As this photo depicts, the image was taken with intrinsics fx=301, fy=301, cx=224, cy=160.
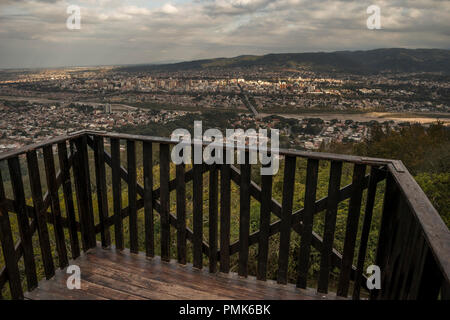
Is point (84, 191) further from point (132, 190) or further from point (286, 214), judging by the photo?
point (286, 214)

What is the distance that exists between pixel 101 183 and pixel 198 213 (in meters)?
0.93

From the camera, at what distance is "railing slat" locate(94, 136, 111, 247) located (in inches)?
100

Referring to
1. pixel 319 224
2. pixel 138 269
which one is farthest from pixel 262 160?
pixel 319 224

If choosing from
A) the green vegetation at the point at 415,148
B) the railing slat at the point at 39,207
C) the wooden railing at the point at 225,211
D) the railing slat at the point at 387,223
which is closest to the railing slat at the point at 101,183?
the wooden railing at the point at 225,211

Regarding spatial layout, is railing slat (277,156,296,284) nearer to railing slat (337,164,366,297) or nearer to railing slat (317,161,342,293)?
railing slat (317,161,342,293)

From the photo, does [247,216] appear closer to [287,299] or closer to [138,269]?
[287,299]

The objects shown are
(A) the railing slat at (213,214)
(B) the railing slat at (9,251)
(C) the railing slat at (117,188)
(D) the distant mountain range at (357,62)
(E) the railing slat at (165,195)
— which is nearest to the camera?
(B) the railing slat at (9,251)

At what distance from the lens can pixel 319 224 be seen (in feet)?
16.1

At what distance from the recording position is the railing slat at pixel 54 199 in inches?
87.0

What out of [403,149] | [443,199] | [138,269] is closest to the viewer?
[138,269]

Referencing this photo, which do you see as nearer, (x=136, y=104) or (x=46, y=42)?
(x=46, y=42)

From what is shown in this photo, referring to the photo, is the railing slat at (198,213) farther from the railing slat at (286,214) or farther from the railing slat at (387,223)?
the railing slat at (387,223)

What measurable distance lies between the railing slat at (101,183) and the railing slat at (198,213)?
868mm
